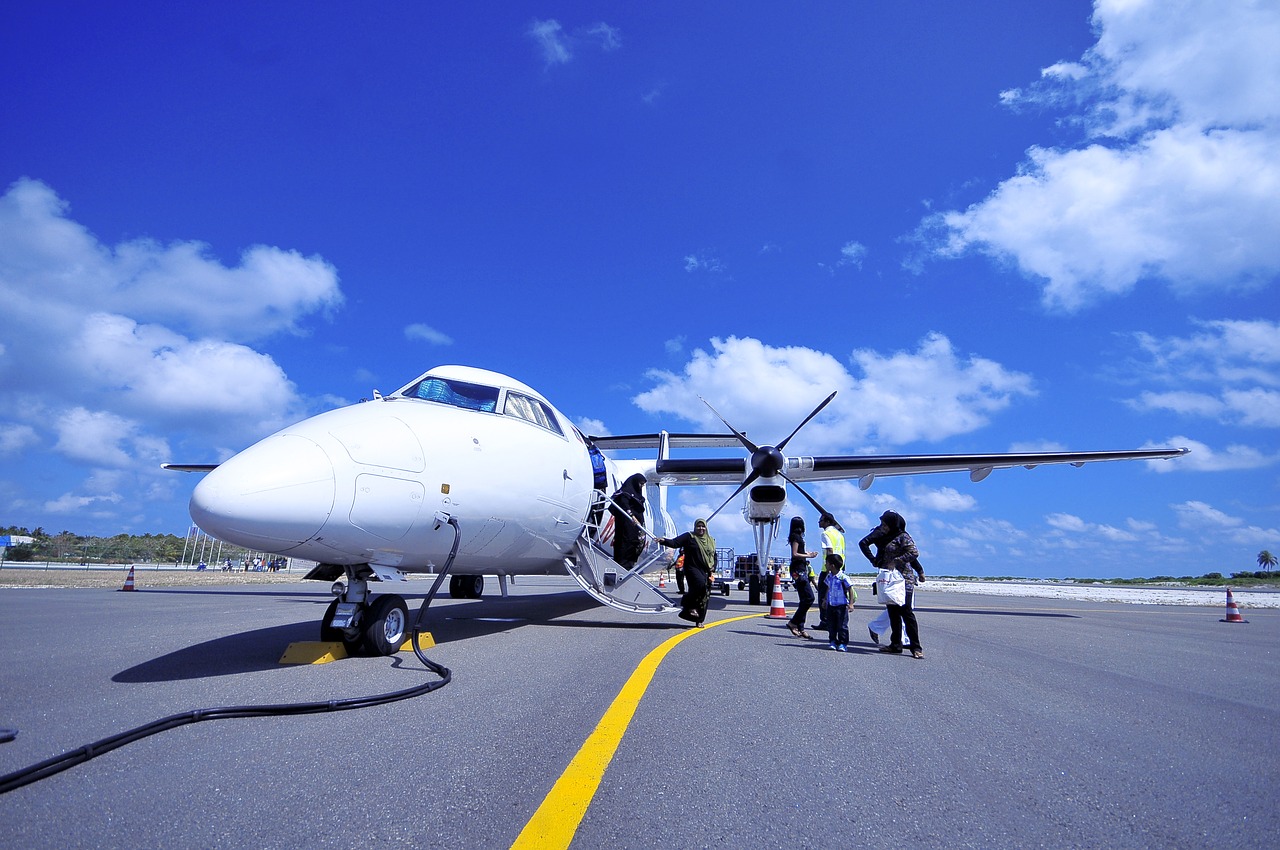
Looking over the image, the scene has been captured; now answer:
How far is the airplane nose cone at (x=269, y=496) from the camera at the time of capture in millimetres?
4676

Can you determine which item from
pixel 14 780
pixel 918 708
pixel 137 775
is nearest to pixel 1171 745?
pixel 918 708

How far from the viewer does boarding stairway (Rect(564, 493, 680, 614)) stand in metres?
9.70

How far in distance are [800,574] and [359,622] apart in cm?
648

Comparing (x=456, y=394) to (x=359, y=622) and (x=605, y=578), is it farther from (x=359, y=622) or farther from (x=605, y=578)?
(x=605, y=578)

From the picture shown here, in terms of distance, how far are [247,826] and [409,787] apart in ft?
2.02

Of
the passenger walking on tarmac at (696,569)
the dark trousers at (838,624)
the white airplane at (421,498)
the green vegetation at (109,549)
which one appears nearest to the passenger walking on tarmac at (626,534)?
the white airplane at (421,498)

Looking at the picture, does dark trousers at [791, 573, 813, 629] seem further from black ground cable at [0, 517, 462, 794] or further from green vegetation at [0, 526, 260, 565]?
green vegetation at [0, 526, 260, 565]

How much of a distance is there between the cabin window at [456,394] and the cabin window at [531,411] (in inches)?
10.2

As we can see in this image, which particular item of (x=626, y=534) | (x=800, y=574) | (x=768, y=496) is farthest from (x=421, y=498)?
(x=768, y=496)

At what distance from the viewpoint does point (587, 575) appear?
1014 centimetres

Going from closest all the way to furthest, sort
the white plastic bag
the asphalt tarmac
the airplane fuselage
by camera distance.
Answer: the asphalt tarmac
the airplane fuselage
the white plastic bag

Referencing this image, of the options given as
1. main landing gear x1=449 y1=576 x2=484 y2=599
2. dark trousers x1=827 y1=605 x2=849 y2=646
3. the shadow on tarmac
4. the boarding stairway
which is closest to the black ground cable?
the shadow on tarmac

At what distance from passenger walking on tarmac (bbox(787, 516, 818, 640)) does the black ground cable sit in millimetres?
5579

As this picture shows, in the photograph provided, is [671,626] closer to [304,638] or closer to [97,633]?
[304,638]
